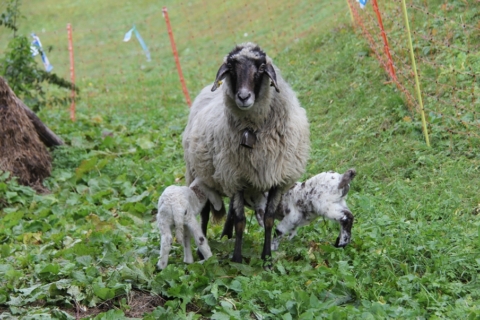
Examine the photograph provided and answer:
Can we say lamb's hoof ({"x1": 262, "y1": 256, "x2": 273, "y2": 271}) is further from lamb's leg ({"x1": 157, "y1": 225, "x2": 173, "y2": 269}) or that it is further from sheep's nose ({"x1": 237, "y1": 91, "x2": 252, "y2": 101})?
sheep's nose ({"x1": 237, "y1": 91, "x2": 252, "y2": 101})

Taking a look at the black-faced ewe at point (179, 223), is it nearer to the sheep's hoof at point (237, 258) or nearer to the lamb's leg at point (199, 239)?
the lamb's leg at point (199, 239)

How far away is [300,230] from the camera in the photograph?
6.67m

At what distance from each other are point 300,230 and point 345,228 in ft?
2.74

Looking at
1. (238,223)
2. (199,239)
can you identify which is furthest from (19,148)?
(238,223)

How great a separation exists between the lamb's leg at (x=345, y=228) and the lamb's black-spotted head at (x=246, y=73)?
4.15 ft

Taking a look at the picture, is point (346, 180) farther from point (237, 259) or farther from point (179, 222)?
point (179, 222)

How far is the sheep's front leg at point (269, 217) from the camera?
6.00m

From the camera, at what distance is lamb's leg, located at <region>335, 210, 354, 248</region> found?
5.90 meters

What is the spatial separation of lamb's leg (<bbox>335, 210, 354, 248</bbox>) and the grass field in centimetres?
10

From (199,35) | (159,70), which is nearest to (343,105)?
(159,70)

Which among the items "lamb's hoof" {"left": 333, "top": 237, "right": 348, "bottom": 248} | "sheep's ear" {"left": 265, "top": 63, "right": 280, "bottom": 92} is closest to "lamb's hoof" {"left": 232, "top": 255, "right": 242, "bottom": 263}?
"lamb's hoof" {"left": 333, "top": 237, "right": 348, "bottom": 248}

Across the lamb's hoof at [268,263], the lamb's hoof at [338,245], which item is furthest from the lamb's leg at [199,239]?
the lamb's hoof at [338,245]

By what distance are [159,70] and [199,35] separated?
302 centimetres

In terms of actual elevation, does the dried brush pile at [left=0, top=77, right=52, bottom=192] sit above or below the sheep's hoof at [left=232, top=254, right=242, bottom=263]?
above
